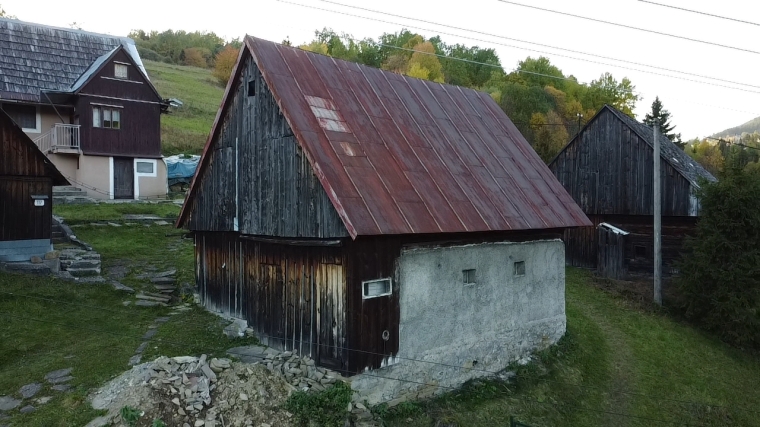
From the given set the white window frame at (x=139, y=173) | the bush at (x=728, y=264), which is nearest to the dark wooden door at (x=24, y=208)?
the white window frame at (x=139, y=173)

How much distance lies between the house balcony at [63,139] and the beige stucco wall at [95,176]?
0.68 m

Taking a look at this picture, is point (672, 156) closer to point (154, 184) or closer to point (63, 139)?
point (154, 184)

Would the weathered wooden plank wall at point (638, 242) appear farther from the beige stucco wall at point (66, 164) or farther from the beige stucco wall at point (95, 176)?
the beige stucco wall at point (66, 164)

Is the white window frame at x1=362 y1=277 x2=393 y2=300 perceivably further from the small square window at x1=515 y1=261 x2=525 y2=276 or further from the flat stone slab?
the small square window at x1=515 y1=261 x2=525 y2=276

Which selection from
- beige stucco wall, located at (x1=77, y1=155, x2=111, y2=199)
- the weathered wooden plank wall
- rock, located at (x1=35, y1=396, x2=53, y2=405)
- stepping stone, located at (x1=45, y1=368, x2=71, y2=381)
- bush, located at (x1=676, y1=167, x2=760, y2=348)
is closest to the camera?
Result: rock, located at (x1=35, y1=396, x2=53, y2=405)

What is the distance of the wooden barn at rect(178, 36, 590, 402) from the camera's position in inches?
460

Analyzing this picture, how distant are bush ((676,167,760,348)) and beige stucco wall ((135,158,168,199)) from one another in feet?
88.8

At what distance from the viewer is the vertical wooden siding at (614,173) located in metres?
24.2

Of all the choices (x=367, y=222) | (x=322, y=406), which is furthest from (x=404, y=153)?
(x=322, y=406)

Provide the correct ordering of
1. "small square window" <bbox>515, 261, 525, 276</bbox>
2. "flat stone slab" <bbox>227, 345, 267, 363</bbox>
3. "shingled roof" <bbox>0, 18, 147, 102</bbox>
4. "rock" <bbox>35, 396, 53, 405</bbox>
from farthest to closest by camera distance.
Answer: "shingled roof" <bbox>0, 18, 147, 102</bbox>, "small square window" <bbox>515, 261, 525, 276</bbox>, "flat stone slab" <bbox>227, 345, 267, 363</bbox>, "rock" <bbox>35, 396, 53, 405</bbox>

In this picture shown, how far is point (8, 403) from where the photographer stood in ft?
34.4

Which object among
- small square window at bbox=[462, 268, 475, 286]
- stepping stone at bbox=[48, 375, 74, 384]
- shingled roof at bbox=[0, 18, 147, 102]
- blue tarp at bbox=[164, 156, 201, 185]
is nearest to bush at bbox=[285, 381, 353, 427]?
small square window at bbox=[462, 268, 475, 286]

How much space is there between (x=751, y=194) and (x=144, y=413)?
70.9ft

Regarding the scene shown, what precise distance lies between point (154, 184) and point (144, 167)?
3.74ft
